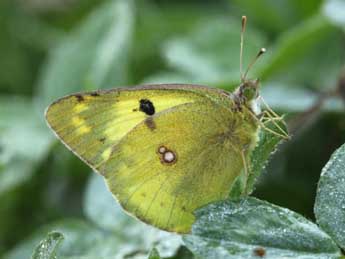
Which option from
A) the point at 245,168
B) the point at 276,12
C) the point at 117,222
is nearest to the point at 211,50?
the point at 276,12

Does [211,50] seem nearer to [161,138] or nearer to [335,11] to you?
[335,11]

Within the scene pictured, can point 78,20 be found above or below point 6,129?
above

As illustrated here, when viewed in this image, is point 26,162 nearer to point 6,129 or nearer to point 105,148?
point 6,129

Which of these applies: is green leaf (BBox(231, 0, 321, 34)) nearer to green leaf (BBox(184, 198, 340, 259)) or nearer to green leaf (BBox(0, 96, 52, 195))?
green leaf (BBox(0, 96, 52, 195))

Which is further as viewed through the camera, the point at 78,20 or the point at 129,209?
the point at 78,20

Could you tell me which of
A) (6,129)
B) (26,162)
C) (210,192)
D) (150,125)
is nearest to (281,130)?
(210,192)

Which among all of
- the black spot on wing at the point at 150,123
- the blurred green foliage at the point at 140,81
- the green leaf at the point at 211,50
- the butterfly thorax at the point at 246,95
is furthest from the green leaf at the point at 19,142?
the butterfly thorax at the point at 246,95
